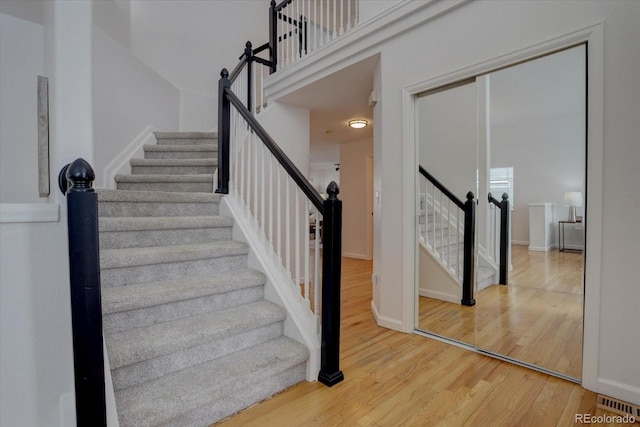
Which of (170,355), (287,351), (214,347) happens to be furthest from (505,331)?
(170,355)

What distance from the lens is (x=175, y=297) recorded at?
1.68 metres

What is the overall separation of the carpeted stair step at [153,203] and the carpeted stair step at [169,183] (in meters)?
0.52

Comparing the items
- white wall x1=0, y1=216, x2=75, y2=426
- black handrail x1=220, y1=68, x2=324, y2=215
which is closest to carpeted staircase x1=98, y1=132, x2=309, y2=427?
white wall x1=0, y1=216, x2=75, y2=426

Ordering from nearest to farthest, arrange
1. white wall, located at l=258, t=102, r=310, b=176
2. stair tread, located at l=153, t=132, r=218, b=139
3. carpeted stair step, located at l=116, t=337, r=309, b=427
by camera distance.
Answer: carpeted stair step, located at l=116, t=337, r=309, b=427, stair tread, located at l=153, t=132, r=218, b=139, white wall, located at l=258, t=102, r=310, b=176

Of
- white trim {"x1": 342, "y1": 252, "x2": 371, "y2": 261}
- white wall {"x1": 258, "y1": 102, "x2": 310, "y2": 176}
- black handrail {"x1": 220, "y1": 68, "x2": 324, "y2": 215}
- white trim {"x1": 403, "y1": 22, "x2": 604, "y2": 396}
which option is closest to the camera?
white trim {"x1": 403, "y1": 22, "x2": 604, "y2": 396}

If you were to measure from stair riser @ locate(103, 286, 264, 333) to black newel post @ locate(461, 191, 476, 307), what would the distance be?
173 centimetres

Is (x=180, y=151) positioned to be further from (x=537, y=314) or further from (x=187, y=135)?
(x=537, y=314)

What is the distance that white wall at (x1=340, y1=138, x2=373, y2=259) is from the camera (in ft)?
20.1

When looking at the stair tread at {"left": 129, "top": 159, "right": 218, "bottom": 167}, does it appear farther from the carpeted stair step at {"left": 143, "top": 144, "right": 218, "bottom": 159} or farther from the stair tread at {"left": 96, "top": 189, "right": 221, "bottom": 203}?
the stair tread at {"left": 96, "top": 189, "right": 221, "bottom": 203}

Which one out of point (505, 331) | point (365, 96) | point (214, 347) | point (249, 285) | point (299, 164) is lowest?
point (505, 331)

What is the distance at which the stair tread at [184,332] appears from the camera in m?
1.39

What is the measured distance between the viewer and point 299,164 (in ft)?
13.9

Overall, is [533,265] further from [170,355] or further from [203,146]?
[203,146]

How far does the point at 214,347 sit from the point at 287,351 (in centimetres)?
40
